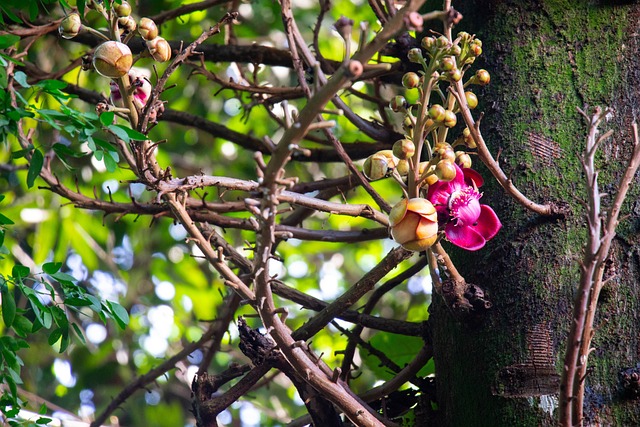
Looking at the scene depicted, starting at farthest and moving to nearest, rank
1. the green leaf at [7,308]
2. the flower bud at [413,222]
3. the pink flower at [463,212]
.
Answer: the green leaf at [7,308] < the pink flower at [463,212] < the flower bud at [413,222]

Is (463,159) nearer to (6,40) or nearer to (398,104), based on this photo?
(398,104)

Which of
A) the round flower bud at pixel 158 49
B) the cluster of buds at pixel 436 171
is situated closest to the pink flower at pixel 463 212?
the cluster of buds at pixel 436 171

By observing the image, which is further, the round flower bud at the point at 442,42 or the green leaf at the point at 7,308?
the green leaf at the point at 7,308

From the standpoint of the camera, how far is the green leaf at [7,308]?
121 centimetres

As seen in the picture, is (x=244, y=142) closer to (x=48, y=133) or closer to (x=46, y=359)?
(x=48, y=133)

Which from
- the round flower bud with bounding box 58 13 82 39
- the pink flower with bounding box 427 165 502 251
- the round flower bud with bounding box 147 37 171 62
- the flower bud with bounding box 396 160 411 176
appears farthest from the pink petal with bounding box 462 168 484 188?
the round flower bud with bounding box 58 13 82 39

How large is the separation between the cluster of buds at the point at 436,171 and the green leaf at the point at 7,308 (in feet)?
2.00

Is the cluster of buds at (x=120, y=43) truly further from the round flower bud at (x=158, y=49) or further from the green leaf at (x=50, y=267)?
the green leaf at (x=50, y=267)

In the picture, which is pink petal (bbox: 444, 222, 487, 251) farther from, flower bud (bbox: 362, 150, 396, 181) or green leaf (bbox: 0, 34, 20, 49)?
green leaf (bbox: 0, 34, 20, 49)

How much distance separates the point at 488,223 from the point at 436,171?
196 mm

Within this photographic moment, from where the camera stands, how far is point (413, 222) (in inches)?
39.4

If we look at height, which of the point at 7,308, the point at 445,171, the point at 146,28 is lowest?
the point at 7,308

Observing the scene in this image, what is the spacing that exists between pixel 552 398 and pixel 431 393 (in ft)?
0.88

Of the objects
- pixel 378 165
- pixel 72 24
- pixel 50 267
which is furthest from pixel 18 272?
pixel 378 165
